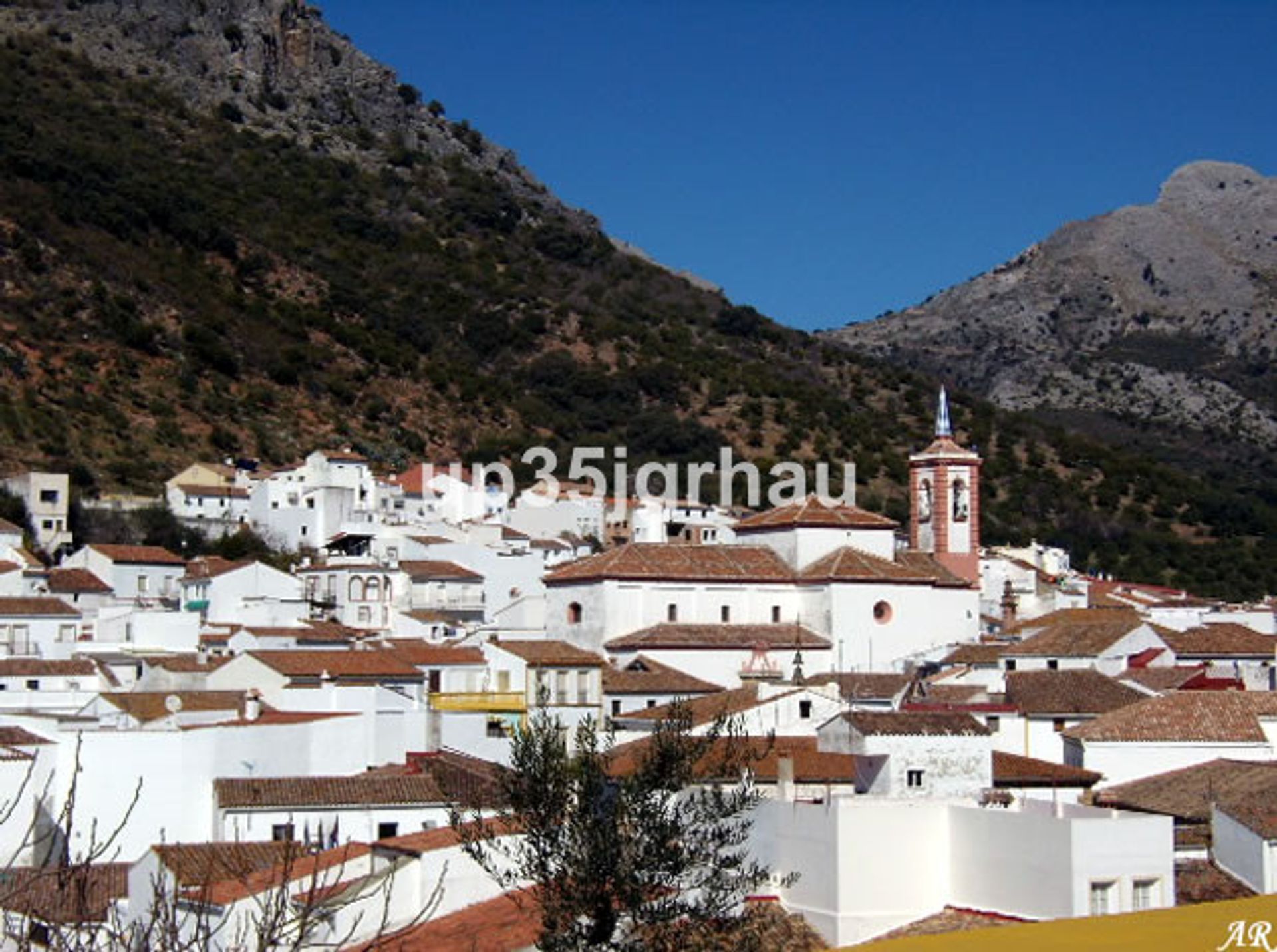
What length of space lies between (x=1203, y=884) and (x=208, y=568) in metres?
35.0

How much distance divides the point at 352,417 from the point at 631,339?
72.9 ft

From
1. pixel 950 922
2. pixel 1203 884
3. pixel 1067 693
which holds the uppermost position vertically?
pixel 1067 693

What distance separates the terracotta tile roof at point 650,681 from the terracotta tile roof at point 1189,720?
10222 mm

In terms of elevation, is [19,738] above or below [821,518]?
below

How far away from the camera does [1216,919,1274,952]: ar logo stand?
767 cm

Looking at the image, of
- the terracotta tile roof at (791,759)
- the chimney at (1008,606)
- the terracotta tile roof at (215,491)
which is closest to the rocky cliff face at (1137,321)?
the chimney at (1008,606)

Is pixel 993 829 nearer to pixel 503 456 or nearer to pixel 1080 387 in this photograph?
pixel 503 456

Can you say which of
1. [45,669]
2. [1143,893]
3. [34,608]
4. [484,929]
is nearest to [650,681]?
[45,669]

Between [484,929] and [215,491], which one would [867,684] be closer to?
[484,929]

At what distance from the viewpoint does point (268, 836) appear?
21438 mm

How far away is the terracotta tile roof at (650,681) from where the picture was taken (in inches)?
1391

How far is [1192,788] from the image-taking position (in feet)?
74.2

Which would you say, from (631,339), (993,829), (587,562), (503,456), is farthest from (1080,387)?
(993,829)

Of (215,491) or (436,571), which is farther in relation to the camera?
(215,491)
